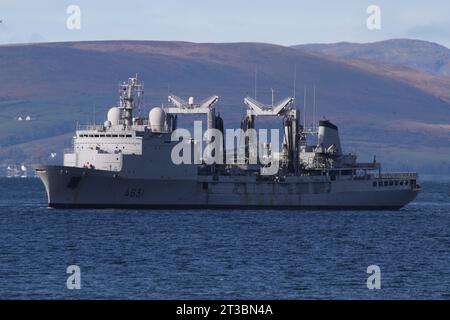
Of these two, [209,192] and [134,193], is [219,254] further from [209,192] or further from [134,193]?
[209,192]

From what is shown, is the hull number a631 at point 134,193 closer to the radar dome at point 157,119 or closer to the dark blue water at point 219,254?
the dark blue water at point 219,254

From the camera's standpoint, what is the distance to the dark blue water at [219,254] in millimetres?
46125

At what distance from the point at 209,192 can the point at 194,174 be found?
260 cm

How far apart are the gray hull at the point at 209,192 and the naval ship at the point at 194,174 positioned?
0.23 ft

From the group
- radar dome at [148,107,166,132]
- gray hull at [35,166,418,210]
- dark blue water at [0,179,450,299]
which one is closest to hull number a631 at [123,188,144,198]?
gray hull at [35,166,418,210]

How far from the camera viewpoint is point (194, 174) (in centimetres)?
9244

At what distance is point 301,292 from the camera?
4566 cm

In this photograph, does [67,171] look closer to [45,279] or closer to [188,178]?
[188,178]

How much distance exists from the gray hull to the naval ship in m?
0.07

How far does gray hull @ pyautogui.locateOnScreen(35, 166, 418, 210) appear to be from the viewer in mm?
87500

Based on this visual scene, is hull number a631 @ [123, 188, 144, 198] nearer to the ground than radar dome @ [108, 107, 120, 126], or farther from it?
nearer to the ground

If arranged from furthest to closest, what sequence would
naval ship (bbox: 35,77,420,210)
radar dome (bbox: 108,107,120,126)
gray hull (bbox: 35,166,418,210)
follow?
radar dome (bbox: 108,107,120,126)
naval ship (bbox: 35,77,420,210)
gray hull (bbox: 35,166,418,210)

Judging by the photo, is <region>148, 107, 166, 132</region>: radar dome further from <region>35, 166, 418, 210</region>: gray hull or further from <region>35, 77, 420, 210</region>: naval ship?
<region>35, 166, 418, 210</region>: gray hull
